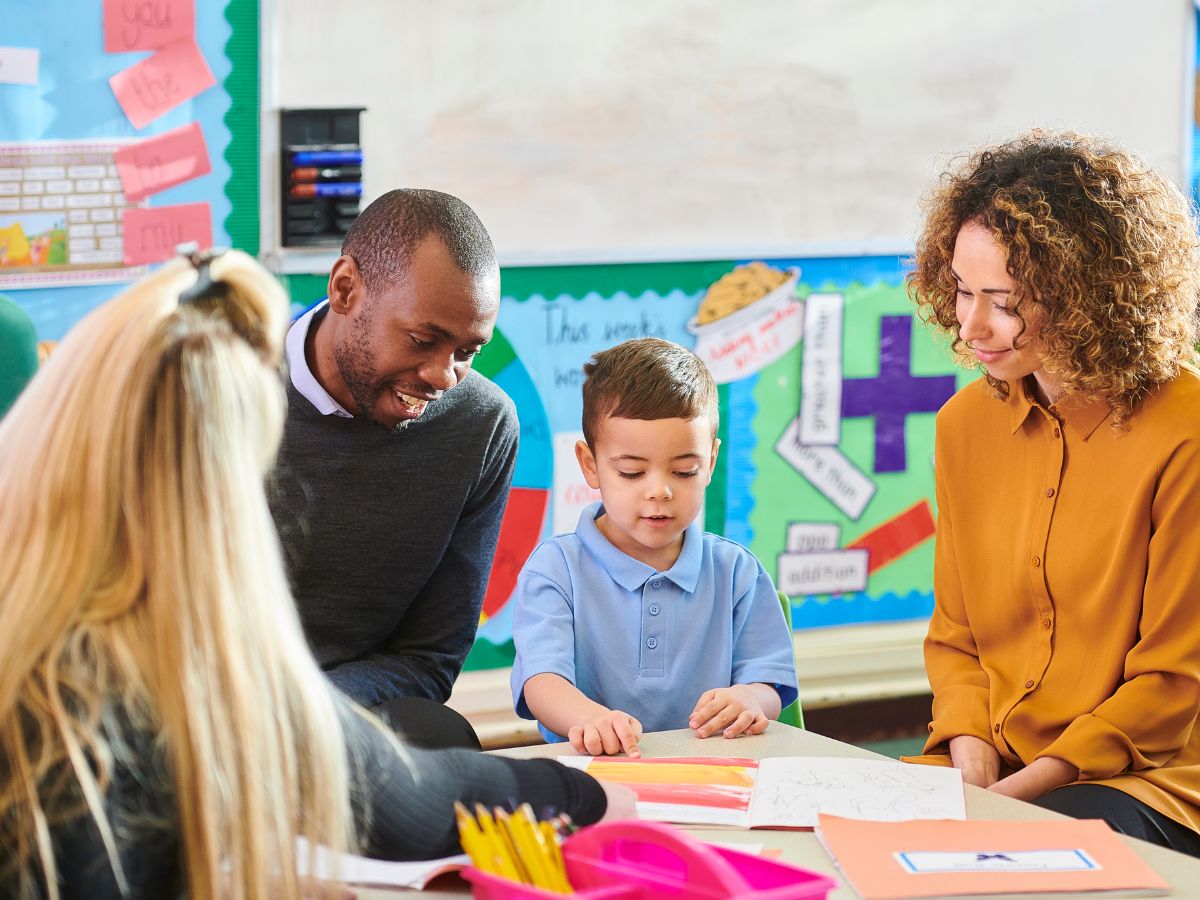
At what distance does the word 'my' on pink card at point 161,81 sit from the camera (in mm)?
2473

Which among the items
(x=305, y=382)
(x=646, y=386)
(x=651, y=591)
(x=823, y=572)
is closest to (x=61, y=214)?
(x=305, y=382)

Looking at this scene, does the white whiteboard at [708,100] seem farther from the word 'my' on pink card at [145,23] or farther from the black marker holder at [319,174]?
the word 'my' on pink card at [145,23]

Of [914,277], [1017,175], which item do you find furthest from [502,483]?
[1017,175]

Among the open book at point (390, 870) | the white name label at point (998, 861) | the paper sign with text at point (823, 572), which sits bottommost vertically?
the paper sign with text at point (823, 572)

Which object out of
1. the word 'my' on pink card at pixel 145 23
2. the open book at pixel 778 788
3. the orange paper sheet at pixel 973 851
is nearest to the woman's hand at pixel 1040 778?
the open book at pixel 778 788

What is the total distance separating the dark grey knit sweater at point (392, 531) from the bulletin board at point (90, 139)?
2.49ft

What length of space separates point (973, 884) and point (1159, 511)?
2.34ft

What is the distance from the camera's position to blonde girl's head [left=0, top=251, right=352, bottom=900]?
2.85ft

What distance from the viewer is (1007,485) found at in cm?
187

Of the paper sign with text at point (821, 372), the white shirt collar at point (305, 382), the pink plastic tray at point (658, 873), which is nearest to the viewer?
the pink plastic tray at point (658, 873)

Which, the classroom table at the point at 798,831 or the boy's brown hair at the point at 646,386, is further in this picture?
the boy's brown hair at the point at 646,386

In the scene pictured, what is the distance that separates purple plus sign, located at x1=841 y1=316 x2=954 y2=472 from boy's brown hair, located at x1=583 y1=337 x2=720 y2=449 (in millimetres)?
1432

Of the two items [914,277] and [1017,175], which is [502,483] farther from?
[1017,175]

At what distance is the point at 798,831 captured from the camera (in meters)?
1.33
